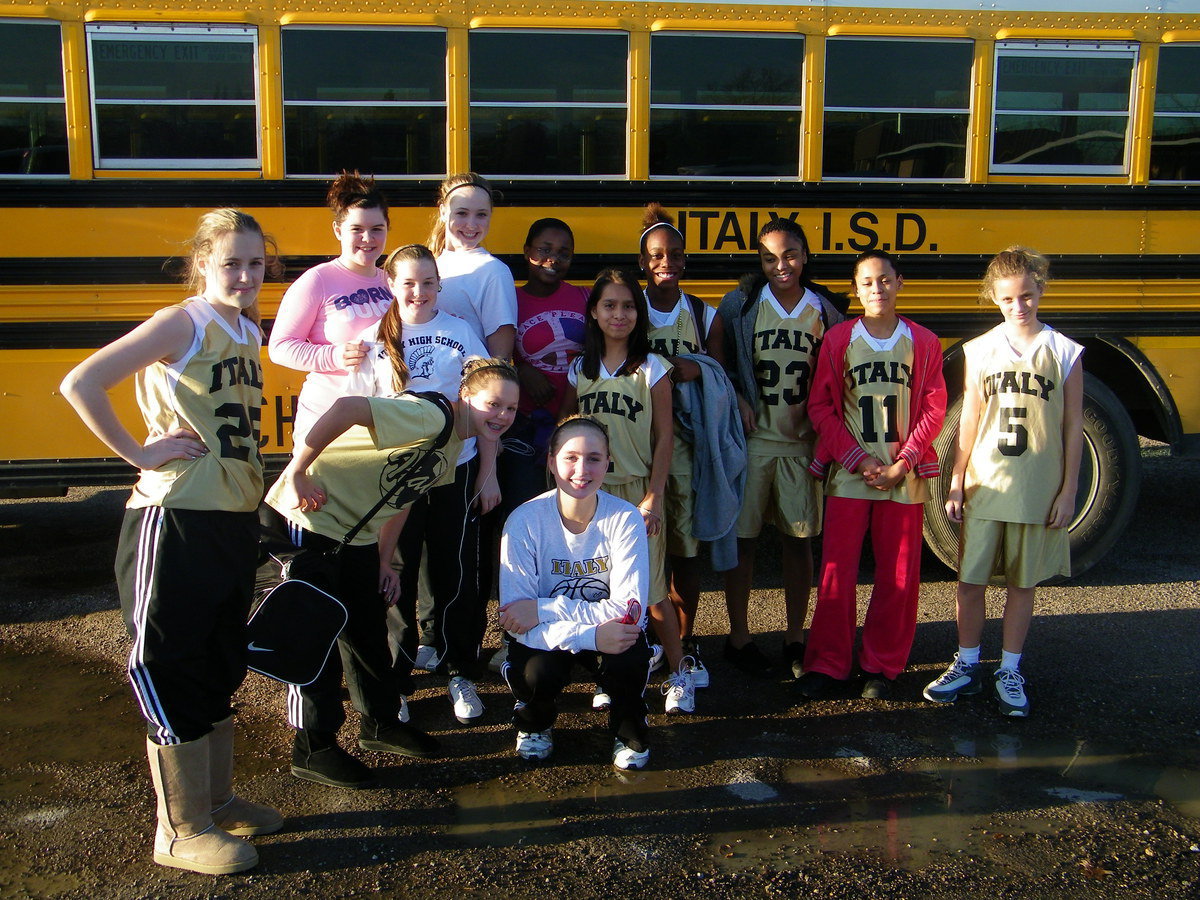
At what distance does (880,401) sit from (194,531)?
2171 millimetres

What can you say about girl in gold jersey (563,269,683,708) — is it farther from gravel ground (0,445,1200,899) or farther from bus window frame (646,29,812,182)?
bus window frame (646,29,812,182)

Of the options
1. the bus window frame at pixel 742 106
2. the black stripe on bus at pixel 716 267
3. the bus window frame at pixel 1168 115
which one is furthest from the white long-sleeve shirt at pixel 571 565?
the bus window frame at pixel 1168 115

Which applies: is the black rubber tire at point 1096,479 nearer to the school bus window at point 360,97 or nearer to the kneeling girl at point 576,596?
the kneeling girl at point 576,596

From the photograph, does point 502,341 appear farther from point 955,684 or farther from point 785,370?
point 955,684

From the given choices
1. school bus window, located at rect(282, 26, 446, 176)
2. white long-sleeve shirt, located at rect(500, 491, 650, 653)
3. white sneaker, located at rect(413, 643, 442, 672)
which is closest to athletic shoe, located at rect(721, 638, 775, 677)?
white long-sleeve shirt, located at rect(500, 491, 650, 653)

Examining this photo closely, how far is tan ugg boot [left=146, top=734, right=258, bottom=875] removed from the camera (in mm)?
2500

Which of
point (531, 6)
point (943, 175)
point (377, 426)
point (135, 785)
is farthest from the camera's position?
point (943, 175)

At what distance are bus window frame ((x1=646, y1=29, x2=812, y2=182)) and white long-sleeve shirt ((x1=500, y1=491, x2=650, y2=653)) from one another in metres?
1.86

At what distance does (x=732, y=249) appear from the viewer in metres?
4.46

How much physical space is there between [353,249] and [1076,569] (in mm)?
3388

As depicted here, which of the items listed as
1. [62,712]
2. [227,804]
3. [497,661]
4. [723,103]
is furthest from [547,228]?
[62,712]

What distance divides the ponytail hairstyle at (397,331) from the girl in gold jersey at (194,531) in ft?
1.65

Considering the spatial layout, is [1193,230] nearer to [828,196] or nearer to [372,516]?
[828,196]

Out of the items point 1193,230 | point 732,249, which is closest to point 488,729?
point 732,249
